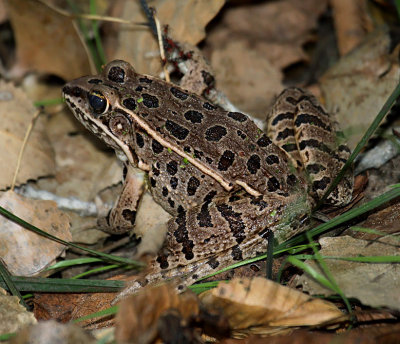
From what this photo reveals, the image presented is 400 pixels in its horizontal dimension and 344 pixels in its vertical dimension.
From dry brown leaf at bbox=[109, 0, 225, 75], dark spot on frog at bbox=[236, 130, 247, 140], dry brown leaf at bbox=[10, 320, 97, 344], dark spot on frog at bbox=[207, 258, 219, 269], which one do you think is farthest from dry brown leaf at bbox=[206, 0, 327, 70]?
dry brown leaf at bbox=[10, 320, 97, 344]

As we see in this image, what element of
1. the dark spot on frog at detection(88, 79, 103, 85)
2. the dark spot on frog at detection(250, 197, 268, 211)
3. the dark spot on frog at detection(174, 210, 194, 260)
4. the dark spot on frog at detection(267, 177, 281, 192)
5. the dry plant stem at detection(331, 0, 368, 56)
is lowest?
the dark spot on frog at detection(174, 210, 194, 260)

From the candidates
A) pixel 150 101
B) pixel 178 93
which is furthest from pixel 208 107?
pixel 150 101

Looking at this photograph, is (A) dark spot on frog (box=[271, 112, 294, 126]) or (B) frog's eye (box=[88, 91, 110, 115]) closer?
(B) frog's eye (box=[88, 91, 110, 115])

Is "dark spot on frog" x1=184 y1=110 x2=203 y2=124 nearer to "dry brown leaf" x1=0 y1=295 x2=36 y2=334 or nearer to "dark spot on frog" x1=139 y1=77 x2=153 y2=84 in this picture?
"dark spot on frog" x1=139 y1=77 x2=153 y2=84

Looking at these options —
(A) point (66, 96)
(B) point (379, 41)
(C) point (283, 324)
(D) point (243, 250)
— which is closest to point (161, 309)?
(C) point (283, 324)

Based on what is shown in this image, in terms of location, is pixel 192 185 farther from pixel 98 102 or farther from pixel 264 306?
pixel 264 306

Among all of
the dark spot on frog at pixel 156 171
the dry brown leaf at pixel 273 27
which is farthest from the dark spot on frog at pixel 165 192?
the dry brown leaf at pixel 273 27
